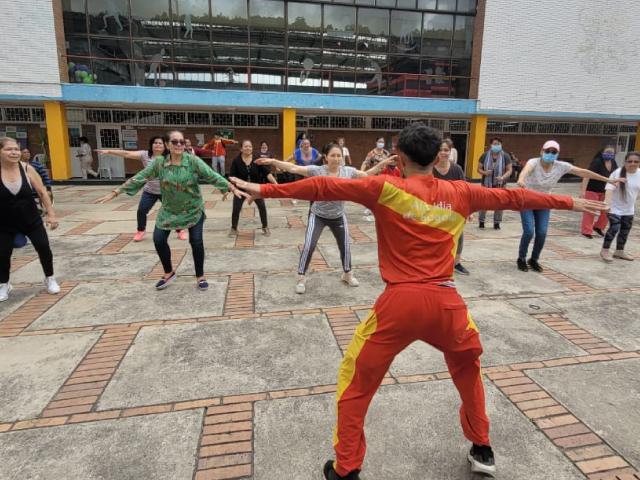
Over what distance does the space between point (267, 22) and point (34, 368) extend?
17565 millimetres

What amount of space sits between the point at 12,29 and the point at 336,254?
51.1ft

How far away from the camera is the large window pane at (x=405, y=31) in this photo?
60.6 ft

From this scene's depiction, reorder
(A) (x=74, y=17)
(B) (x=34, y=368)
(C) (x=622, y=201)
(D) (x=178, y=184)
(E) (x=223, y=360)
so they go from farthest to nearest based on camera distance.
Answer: (A) (x=74, y=17), (C) (x=622, y=201), (D) (x=178, y=184), (E) (x=223, y=360), (B) (x=34, y=368)

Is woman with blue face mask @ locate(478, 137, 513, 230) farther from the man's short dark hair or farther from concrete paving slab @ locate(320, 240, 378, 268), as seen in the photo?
the man's short dark hair

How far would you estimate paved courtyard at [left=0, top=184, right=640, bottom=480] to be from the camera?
239 centimetres

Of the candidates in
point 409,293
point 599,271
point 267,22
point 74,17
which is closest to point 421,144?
point 409,293

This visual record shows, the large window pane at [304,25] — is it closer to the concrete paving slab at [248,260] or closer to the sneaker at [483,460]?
the concrete paving slab at [248,260]

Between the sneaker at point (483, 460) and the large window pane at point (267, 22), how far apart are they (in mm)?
18549

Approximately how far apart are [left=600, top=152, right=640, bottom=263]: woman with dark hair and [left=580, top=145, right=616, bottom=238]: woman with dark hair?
776 millimetres

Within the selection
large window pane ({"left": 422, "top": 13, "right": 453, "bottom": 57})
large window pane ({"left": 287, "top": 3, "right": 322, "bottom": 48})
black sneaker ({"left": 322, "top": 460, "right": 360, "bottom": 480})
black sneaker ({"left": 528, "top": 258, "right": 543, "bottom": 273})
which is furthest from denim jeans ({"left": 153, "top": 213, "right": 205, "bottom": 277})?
large window pane ({"left": 422, "top": 13, "right": 453, "bottom": 57})

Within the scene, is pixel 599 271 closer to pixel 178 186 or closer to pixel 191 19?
pixel 178 186

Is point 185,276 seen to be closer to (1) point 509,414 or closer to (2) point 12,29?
(1) point 509,414

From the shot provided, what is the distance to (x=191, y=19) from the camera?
17234mm

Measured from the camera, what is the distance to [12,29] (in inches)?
586
